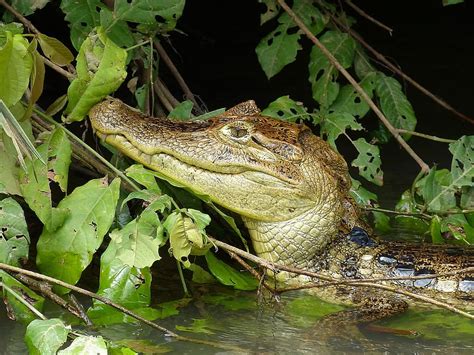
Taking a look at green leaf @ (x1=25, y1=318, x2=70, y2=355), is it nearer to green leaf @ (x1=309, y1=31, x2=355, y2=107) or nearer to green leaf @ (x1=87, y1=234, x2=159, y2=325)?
green leaf @ (x1=87, y1=234, x2=159, y2=325)

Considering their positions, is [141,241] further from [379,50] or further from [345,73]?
[379,50]

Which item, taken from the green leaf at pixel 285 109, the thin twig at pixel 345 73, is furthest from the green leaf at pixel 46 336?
the thin twig at pixel 345 73

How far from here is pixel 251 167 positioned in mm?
4180

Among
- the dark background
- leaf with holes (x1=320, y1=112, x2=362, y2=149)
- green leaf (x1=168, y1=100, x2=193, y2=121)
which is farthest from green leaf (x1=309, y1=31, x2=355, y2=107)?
green leaf (x1=168, y1=100, x2=193, y2=121)

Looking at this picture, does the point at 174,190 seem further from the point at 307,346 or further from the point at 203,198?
the point at 307,346

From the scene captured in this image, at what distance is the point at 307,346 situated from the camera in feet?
11.9

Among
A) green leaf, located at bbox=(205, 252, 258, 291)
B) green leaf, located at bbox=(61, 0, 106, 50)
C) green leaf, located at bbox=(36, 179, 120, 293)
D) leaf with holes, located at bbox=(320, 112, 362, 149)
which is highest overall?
green leaf, located at bbox=(61, 0, 106, 50)

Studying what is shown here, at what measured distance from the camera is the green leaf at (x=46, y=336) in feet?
9.06

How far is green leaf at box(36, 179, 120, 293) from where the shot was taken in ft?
11.7

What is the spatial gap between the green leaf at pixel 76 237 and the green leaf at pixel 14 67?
49 centimetres

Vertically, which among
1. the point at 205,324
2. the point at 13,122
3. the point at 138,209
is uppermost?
the point at 13,122

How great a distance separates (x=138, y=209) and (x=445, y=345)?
153 centimetres

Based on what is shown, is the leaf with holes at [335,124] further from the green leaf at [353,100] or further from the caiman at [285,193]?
the caiman at [285,193]

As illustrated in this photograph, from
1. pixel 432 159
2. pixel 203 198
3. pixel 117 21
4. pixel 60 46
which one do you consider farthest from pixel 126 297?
pixel 432 159
